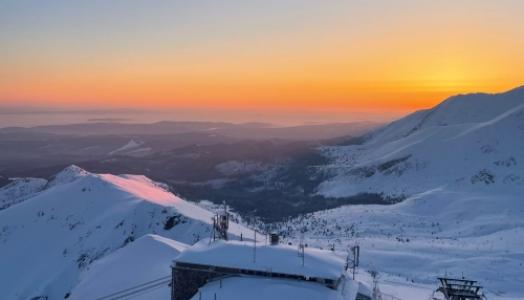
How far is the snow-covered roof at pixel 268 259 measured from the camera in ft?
83.1

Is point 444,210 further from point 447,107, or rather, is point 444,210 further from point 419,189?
point 447,107

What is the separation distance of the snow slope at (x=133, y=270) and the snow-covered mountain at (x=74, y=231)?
1015 centimetres

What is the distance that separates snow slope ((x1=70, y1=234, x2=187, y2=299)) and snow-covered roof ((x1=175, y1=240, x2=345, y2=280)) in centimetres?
558

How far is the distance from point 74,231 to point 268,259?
4987 centimetres

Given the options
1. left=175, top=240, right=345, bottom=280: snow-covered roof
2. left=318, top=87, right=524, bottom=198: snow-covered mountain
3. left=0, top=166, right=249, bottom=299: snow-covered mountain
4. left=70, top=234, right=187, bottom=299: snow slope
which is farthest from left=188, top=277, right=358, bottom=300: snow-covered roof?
left=318, top=87, right=524, bottom=198: snow-covered mountain

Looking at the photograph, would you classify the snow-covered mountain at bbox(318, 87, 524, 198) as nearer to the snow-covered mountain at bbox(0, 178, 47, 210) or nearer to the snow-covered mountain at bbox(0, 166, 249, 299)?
the snow-covered mountain at bbox(0, 166, 249, 299)

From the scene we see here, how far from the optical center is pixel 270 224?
312 feet

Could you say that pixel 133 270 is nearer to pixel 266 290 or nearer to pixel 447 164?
pixel 266 290

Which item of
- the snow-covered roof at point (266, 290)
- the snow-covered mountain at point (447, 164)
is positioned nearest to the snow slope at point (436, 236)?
the snow-covered mountain at point (447, 164)

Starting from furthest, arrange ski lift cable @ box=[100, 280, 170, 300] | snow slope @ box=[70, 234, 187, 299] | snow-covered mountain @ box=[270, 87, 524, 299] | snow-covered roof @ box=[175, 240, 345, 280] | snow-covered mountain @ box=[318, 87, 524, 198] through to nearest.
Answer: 1. snow-covered mountain @ box=[318, 87, 524, 198]
2. snow-covered mountain @ box=[270, 87, 524, 299]
3. snow slope @ box=[70, 234, 187, 299]
4. ski lift cable @ box=[100, 280, 170, 300]
5. snow-covered roof @ box=[175, 240, 345, 280]

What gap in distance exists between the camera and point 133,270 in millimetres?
38062

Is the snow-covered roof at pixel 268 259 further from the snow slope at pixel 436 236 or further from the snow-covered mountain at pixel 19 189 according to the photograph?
the snow-covered mountain at pixel 19 189

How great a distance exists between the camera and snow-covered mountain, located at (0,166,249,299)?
58.3 m

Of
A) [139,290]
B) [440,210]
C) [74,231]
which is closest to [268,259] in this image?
[139,290]
